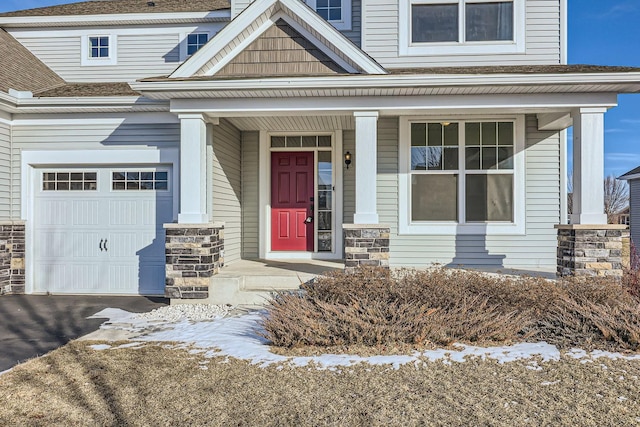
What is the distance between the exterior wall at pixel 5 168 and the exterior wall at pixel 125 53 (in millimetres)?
2851

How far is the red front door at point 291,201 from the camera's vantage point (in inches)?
353

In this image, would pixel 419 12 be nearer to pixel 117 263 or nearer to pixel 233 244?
pixel 233 244

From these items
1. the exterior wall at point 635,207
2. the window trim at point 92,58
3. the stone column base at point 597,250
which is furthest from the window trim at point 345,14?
the exterior wall at point 635,207

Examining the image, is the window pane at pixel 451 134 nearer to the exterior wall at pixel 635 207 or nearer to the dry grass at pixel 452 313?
the dry grass at pixel 452 313

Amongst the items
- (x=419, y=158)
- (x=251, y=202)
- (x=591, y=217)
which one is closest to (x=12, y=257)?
(x=251, y=202)

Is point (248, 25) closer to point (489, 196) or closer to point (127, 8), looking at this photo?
point (489, 196)

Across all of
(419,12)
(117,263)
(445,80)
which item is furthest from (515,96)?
(117,263)

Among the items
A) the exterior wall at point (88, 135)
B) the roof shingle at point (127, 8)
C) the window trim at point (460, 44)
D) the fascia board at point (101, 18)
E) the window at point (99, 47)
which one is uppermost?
the roof shingle at point (127, 8)

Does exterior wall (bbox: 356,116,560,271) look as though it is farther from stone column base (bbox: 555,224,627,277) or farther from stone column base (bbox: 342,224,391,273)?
stone column base (bbox: 342,224,391,273)

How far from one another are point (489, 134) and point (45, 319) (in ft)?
24.5

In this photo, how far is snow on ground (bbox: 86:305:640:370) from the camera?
406cm

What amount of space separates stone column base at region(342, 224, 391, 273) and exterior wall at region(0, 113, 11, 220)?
226 inches

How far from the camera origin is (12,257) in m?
7.68

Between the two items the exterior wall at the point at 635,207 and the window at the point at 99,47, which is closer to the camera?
the window at the point at 99,47
